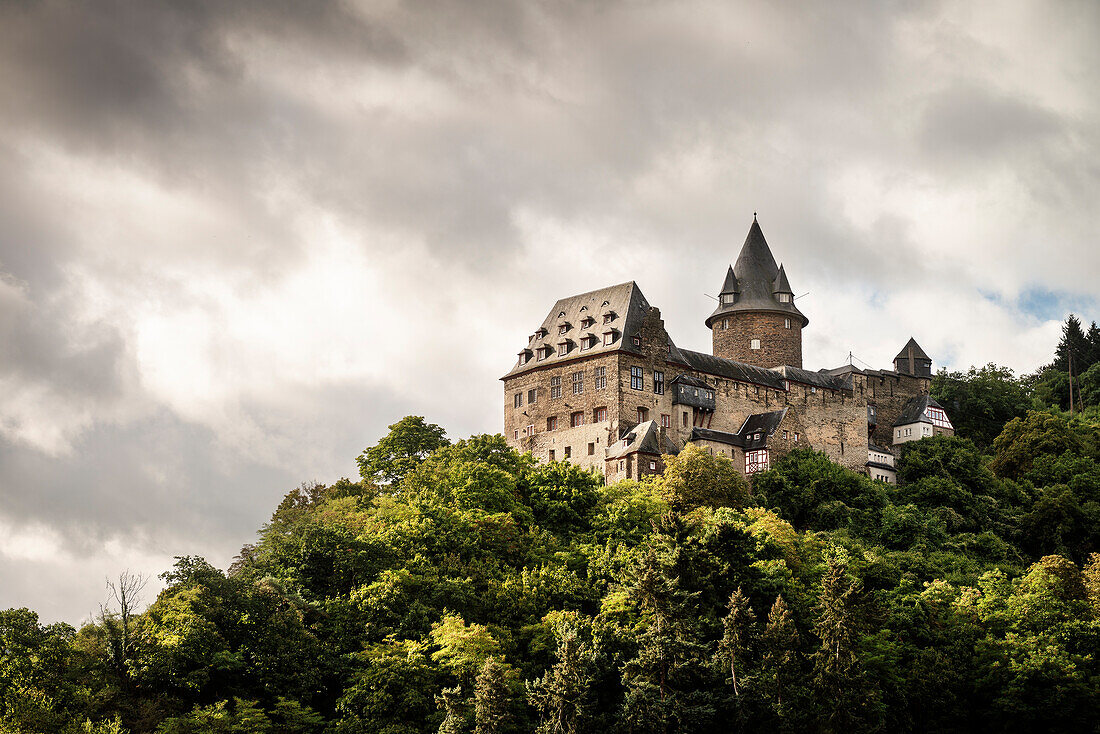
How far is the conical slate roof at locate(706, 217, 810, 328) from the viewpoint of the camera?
91125 mm

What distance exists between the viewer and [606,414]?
73.9 metres

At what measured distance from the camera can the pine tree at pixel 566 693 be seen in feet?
153

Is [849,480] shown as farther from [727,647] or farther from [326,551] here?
[326,551]

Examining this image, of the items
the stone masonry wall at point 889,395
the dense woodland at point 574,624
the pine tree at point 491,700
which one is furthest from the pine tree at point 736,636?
the stone masonry wall at point 889,395

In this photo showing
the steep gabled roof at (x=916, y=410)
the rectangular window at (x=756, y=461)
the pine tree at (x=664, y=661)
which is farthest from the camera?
the steep gabled roof at (x=916, y=410)

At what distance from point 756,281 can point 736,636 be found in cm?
4635

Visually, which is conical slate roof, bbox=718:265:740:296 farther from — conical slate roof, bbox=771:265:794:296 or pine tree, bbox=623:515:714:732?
pine tree, bbox=623:515:714:732

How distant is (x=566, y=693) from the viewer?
154 ft

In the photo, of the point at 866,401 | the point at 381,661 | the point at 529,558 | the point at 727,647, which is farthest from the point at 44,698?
the point at 866,401

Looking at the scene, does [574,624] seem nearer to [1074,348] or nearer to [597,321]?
[597,321]

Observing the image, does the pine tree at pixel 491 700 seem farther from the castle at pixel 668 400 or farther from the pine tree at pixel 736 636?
the castle at pixel 668 400

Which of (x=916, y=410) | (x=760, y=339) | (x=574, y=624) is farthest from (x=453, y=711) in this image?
(x=916, y=410)

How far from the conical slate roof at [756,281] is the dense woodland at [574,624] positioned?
21.3 meters

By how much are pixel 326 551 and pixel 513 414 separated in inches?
1119
